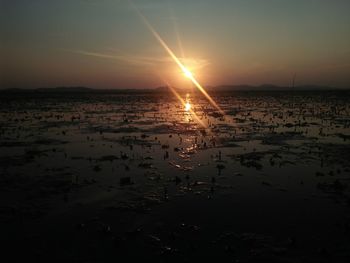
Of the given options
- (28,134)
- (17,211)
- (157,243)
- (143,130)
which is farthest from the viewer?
(143,130)

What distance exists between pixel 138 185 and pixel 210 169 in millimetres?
3919

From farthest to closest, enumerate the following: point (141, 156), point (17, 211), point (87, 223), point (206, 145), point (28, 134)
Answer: point (28, 134) → point (206, 145) → point (141, 156) → point (17, 211) → point (87, 223)

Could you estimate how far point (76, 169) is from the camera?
1522cm

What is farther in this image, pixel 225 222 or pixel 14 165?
pixel 14 165

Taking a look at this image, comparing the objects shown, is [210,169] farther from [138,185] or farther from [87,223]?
[87,223]

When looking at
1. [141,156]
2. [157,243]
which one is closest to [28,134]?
[141,156]

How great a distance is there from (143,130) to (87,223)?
18.9 meters

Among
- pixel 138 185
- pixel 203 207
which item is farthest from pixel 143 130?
pixel 203 207

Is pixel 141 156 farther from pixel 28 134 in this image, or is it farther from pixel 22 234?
pixel 28 134

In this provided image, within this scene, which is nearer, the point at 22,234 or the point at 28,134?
the point at 22,234

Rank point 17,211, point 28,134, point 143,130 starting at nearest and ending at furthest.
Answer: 1. point 17,211
2. point 28,134
3. point 143,130

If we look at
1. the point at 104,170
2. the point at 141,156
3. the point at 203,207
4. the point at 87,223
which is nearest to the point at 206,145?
the point at 141,156

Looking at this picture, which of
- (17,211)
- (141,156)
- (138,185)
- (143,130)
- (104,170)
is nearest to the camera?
(17,211)

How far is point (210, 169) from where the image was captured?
50.2ft
